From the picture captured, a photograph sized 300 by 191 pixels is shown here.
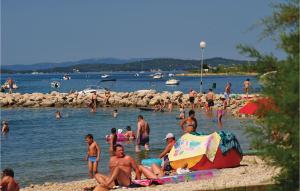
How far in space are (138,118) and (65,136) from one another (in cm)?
909

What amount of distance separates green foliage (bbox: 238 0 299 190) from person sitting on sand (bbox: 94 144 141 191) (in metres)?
5.63

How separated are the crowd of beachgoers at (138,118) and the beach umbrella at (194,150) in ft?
0.55

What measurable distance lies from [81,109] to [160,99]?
6427 millimetres

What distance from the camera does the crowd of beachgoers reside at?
12469mm

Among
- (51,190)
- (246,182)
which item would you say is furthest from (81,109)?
(246,182)

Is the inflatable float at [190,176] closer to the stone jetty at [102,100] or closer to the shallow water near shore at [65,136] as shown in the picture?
the shallow water near shore at [65,136]

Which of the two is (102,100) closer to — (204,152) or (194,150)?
(194,150)

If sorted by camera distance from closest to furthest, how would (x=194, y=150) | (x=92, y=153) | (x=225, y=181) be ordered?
(x=225, y=181)
(x=194, y=150)
(x=92, y=153)

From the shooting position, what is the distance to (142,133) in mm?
20500

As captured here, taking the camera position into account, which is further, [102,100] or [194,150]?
[102,100]

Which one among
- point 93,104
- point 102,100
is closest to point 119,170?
point 93,104

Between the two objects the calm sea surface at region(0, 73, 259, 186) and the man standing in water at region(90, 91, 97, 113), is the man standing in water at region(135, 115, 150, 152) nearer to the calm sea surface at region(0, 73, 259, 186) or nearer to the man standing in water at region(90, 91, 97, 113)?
the calm sea surface at region(0, 73, 259, 186)

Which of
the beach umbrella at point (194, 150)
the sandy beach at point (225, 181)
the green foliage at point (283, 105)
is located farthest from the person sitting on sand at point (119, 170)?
the green foliage at point (283, 105)

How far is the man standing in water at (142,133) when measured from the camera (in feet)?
65.8
